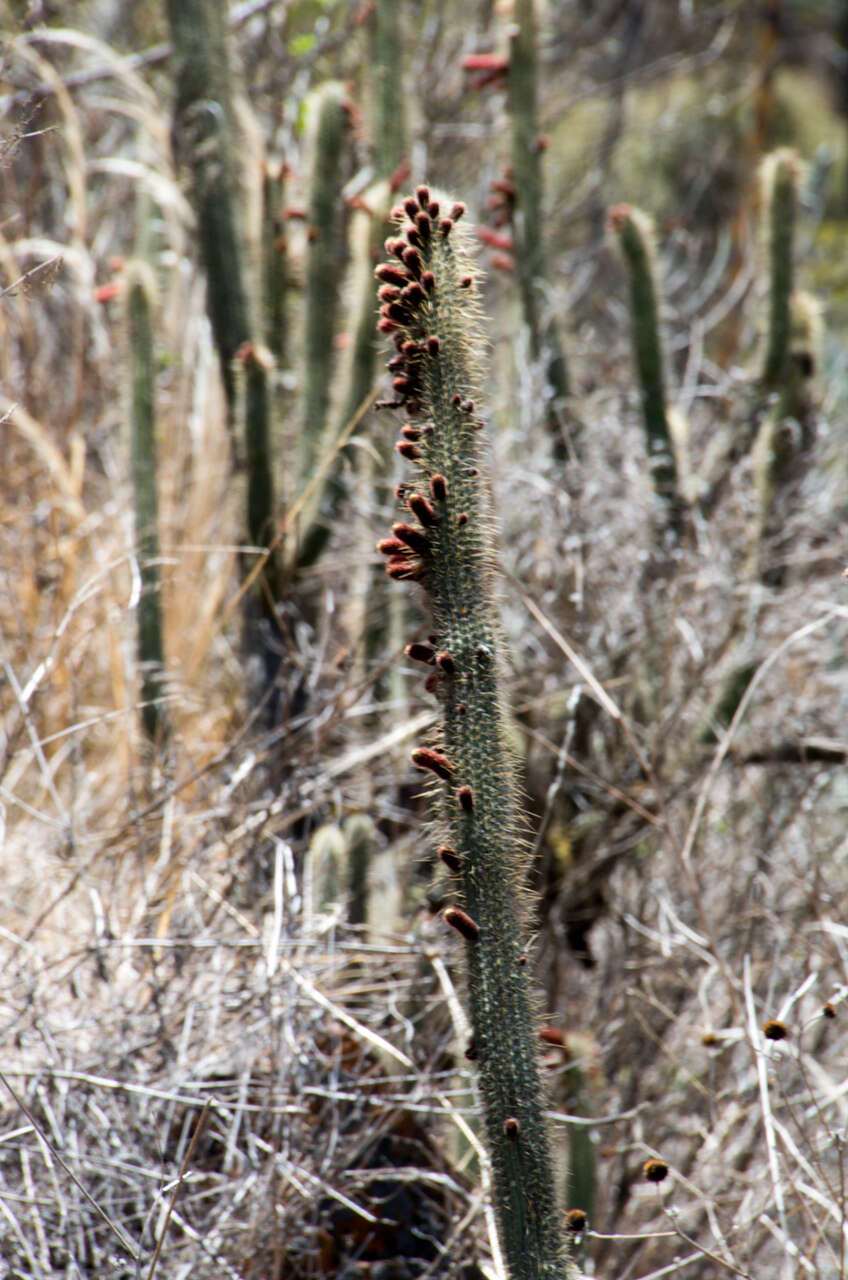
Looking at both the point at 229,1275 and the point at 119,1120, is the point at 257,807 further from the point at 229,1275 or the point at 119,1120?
the point at 229,1275

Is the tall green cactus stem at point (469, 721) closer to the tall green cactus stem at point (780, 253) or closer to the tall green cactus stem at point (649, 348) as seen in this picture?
the tall green cactus stem at point (649, 348)

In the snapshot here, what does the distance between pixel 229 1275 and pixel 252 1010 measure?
1.28 feet

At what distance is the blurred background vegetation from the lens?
1.86 m

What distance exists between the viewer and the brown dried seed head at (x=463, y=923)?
119 centimetres

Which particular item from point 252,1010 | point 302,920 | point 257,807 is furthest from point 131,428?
point 252,1010

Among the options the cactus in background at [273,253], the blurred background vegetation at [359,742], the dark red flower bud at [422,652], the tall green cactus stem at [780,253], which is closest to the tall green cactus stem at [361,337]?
the blurred background vegetation at [359,742]

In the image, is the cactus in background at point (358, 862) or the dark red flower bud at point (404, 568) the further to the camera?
the cactus in background at point (358, 862)

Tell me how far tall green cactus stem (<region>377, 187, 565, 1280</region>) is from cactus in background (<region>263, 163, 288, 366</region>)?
185 centimetres

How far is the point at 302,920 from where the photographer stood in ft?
7.09

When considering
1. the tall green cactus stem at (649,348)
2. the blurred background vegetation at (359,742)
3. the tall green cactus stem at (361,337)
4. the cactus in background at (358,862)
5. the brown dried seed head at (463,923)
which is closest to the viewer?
the brown dried seed head at (463,923)

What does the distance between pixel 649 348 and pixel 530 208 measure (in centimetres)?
54

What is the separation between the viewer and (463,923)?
3.95 ft

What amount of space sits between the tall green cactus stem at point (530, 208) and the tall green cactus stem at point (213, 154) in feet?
2.57

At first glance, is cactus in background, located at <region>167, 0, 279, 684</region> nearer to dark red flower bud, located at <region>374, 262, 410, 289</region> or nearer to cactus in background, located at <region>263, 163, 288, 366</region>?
cactus in background, located at <region>263, 163, 288, 366</region>
